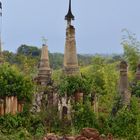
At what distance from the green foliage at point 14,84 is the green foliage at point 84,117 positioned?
1915mm

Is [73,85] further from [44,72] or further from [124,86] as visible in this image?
[44,72]

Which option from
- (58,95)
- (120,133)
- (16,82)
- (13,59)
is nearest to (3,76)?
(16,82)

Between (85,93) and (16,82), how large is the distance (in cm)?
274

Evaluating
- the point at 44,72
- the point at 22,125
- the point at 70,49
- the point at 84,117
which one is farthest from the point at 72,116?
the point at 44,72

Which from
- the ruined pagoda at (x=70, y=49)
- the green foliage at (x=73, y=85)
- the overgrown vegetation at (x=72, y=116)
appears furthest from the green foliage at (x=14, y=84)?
the ruined pagoda at (x=70, y=49)

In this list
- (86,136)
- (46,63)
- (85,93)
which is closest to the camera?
(86,136)

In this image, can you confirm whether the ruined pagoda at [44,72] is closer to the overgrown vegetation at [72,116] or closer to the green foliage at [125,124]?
the overgrown vegetation at [72,116]

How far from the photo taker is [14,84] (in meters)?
21.3

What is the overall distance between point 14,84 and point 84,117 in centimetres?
287

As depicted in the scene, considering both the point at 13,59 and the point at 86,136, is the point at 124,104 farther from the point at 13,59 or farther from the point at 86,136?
the point at 13,59

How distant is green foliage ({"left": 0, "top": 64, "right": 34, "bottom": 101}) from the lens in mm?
21141

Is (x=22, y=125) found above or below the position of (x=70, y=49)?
below

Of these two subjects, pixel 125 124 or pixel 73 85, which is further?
pixel 73 85

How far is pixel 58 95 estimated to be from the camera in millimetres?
22328
